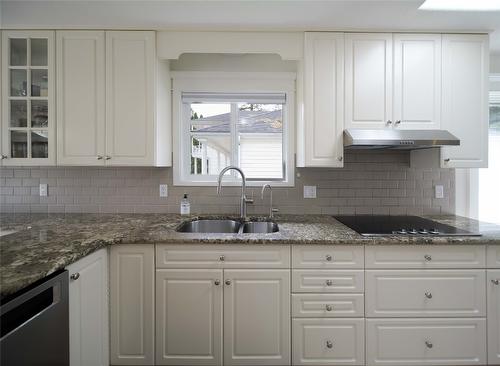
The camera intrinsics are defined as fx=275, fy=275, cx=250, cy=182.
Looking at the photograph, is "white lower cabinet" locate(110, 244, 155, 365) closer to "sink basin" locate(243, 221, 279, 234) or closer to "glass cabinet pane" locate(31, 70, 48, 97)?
"sink basin" locate(243, 221, 279, 234)

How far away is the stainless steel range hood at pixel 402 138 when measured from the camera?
1856 millimetres

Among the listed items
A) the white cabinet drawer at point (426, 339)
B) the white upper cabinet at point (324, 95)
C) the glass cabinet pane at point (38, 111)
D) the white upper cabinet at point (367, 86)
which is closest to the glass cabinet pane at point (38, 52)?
the glass cabinet pane at point (38, 111)

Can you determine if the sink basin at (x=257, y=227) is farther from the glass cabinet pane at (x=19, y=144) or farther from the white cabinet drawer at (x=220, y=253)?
the glass cabinet pane at (x=19, y=144)

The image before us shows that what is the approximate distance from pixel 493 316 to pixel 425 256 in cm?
56

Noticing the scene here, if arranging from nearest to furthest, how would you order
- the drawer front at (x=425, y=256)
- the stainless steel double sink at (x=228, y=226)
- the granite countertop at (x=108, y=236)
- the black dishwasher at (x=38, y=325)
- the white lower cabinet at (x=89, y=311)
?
the black dishwasher at (x=38, y=325), the granite countertop at (x=108, y=236), the white lower cabinet at (x=89, y=311), the drawer front at (x=425, y=256), the stainless steel double sink at (x=228, y=226)

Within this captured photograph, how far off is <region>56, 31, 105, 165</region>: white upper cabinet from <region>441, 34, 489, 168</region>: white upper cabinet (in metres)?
2.55

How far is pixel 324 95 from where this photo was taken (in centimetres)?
202

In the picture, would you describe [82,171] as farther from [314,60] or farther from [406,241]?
[406,241]

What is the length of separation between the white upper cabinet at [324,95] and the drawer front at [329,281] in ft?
Answer: 2.56

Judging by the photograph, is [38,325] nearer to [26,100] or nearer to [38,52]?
[26,100]

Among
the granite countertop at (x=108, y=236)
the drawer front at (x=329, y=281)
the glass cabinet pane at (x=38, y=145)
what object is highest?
the glass cabinet pane at (x=38, y=145)

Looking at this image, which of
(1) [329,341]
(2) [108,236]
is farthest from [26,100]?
(1) [329,341]

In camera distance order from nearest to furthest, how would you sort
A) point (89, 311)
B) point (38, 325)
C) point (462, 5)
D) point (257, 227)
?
point (38, 325) → point (89, 311) → point (462, 5) → point (257, 227)

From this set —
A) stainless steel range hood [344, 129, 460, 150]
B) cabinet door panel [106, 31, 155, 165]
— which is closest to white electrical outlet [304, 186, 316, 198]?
stainless steel range hood [344, 129, 460, 150]
